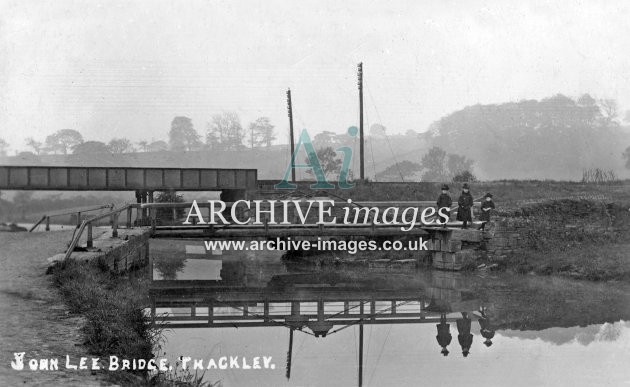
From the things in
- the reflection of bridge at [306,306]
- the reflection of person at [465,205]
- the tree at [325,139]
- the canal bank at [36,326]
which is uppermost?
the tree at [325,139]

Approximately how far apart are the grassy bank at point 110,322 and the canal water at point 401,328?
25.5 inches

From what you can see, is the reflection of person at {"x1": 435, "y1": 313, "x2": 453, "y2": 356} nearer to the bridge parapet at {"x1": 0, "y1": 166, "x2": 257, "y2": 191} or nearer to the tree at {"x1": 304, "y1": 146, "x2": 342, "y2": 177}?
the bridge parapet at {"x1": 0, "y1": 166, "x2": 257, "y2": 191}

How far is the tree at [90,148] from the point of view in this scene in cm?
7312

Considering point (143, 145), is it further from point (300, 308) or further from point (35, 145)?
point (300, 308)

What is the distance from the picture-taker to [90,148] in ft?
242

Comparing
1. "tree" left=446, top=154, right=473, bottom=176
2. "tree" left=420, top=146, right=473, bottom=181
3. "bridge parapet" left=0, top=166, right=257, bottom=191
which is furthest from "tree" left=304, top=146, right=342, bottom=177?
"bridge parapet" left=0, top=166, right=257, bottom=191

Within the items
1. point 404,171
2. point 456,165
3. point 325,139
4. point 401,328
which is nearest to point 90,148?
point 325,139

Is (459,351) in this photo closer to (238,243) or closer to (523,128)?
(238,243)

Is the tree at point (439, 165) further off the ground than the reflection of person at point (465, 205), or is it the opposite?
the tree at point (439, 165)

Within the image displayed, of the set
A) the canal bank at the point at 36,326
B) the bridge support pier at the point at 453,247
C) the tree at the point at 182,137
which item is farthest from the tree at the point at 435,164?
the canal bank at the point at 36,326

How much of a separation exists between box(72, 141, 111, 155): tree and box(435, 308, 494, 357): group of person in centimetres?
6594

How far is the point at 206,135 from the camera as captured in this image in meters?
87.3

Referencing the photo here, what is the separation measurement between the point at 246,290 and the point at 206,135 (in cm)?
7189

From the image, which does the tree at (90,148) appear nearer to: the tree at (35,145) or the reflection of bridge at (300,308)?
the tree at (35,145)
